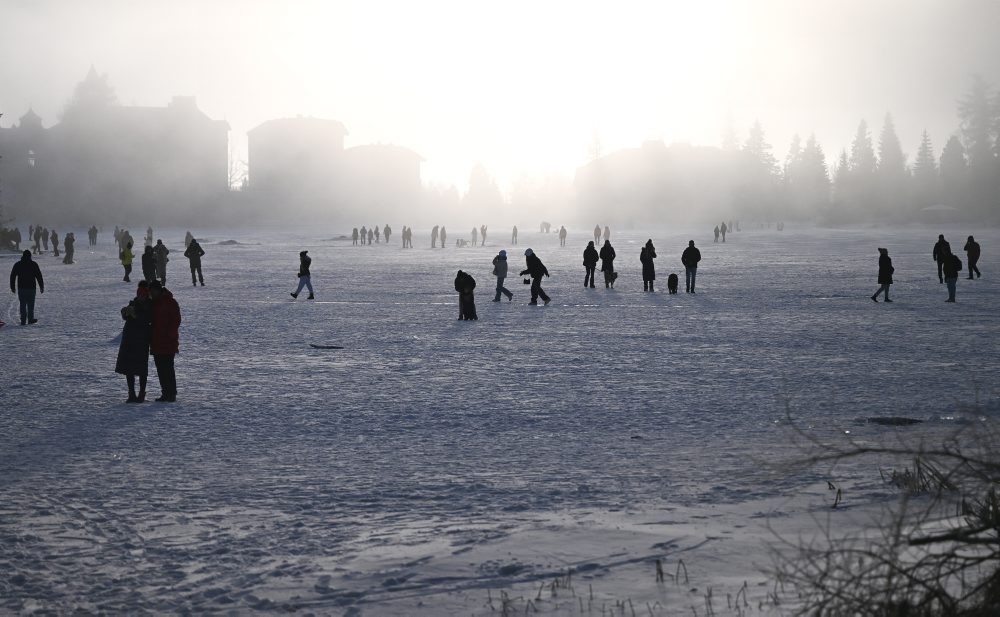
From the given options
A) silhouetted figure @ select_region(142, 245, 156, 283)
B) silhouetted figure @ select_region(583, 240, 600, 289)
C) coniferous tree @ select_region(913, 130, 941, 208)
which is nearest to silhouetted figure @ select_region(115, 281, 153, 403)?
silhouetted figure @ select_region(142, 245, 156, 283)

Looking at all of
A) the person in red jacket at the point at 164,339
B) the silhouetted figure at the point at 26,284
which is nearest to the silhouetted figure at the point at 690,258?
the silhouetted figure at the point at 26,284

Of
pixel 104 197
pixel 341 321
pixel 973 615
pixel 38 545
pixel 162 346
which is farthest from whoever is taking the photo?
pixel 104 197

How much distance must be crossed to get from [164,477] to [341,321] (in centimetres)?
1167

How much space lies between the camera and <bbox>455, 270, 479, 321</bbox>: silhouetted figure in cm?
1838

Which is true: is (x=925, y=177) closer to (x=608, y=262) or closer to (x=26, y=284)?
(x=608, y=262)

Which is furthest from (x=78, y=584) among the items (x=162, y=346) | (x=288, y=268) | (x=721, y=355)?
(x=288, y=268)

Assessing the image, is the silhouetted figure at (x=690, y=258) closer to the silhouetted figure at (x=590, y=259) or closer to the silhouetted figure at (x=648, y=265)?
the silhouetted figure at (x=648, y=265)

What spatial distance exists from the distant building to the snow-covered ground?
74.0m

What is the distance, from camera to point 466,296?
60.3 feet

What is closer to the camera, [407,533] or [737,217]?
[407,533]

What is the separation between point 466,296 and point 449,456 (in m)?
11.0

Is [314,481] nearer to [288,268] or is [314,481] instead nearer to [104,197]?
[288,268]

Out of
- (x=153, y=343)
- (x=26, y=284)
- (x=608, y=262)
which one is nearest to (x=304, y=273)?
(x=26, y=284)

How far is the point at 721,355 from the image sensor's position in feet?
43.5
